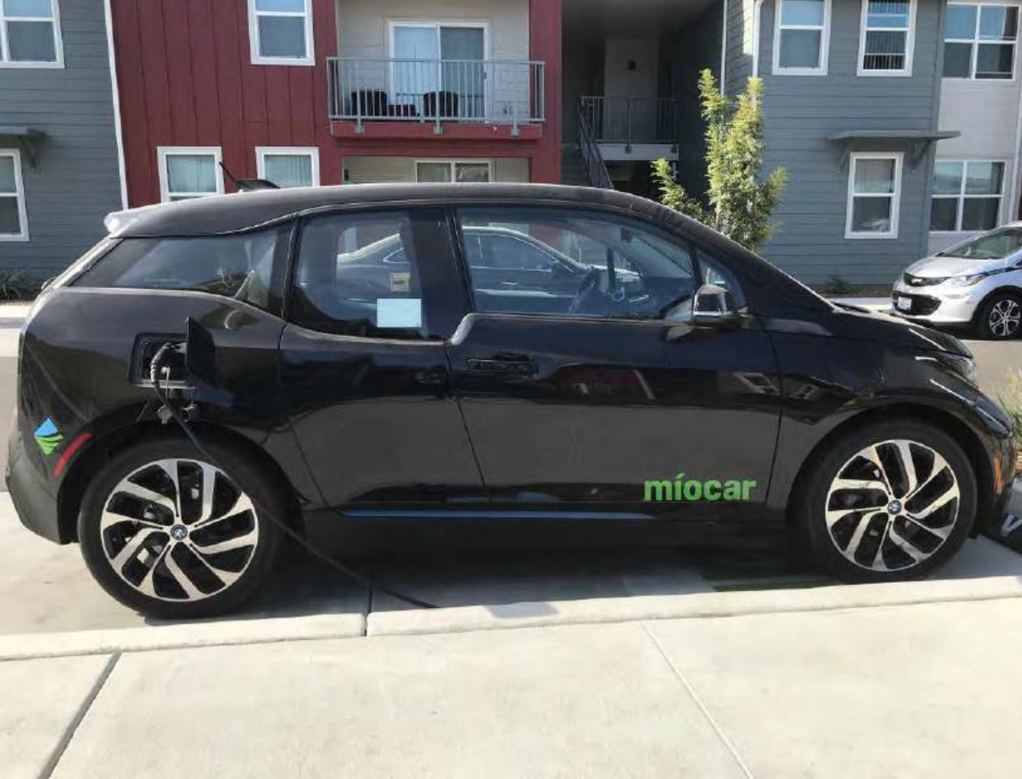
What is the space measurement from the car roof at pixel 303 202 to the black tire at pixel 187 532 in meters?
0.90

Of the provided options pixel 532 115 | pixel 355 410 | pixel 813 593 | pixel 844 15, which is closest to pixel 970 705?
pixel 813 593

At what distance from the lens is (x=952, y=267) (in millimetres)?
12141

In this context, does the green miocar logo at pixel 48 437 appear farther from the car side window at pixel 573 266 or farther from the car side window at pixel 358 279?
the car side window at pixel 573 266

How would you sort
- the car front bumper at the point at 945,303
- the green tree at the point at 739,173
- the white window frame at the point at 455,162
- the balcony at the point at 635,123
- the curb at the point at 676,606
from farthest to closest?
the balcony at the point at 635,123 < the white window frame at the point at 455,162 < the car front bumper at the point at 945,303 < the green tree at the point at 739,173 < the curb at the point at 676,606

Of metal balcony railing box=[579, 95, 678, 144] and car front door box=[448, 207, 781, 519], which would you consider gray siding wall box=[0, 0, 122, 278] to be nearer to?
metal balcony railing box=[579, 95, 678, 144]

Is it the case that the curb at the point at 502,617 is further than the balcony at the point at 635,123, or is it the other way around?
the balcony at the point at 635,123

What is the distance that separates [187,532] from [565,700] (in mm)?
1655

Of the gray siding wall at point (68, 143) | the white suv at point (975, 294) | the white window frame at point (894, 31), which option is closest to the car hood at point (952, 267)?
the white suv at point (975, 294)

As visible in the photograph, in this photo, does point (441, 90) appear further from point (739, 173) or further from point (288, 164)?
point (739, 173)

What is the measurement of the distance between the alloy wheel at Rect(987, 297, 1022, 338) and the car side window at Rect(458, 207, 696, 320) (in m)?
9.91

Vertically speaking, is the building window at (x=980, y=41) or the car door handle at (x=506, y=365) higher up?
the building window at (x=980, y=41)

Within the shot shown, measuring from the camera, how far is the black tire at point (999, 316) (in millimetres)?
11727

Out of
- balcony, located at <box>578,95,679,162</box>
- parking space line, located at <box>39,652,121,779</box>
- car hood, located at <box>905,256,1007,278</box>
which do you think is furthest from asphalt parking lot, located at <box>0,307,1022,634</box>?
balcony, located at <box>578,95,679,162</box>

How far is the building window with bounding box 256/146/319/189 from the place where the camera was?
1641 centimetres
